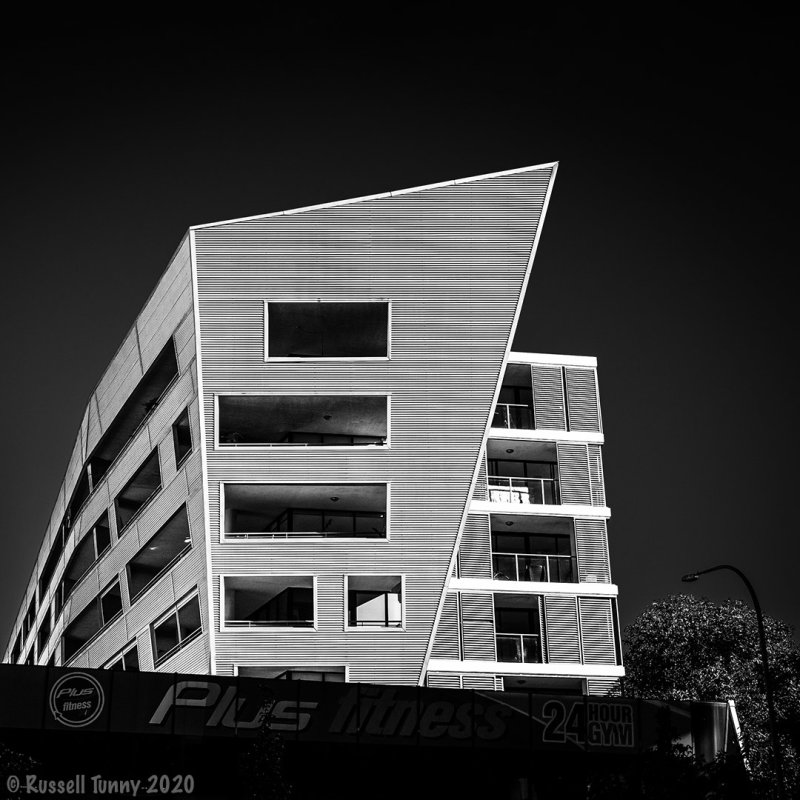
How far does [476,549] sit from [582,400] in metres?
9.32

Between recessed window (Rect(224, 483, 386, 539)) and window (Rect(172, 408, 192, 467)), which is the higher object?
window (Rect(172, 408, 192, 467))

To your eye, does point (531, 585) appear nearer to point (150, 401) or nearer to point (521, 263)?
point (521, 263)

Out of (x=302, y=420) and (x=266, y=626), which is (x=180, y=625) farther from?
(x=302, y=420)

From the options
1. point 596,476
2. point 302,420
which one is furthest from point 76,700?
point 596,476

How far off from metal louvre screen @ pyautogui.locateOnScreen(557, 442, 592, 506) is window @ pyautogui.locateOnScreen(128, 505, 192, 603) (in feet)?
56.6

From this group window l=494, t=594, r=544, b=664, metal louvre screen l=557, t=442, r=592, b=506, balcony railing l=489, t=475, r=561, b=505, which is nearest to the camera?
window l=494, t=594, r=544, b=664

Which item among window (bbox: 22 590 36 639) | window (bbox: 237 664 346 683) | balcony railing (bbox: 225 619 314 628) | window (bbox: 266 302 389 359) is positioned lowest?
window (bbox: 237 664 346 683)

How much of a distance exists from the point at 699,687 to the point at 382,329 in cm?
2654

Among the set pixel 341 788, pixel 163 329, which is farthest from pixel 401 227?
pixel 341 788

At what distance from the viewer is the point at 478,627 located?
51156 millimetres

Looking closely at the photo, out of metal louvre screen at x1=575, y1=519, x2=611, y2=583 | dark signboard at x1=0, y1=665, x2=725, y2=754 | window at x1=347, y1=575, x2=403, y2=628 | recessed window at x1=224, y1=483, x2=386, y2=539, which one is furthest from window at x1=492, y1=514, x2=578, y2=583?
dark signboard at x1=0, y1=665, x2=725, y2=754

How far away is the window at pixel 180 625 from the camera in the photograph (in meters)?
47.4

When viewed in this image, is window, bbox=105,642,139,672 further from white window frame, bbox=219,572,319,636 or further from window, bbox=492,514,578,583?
window, bbox=492,514,578,583
